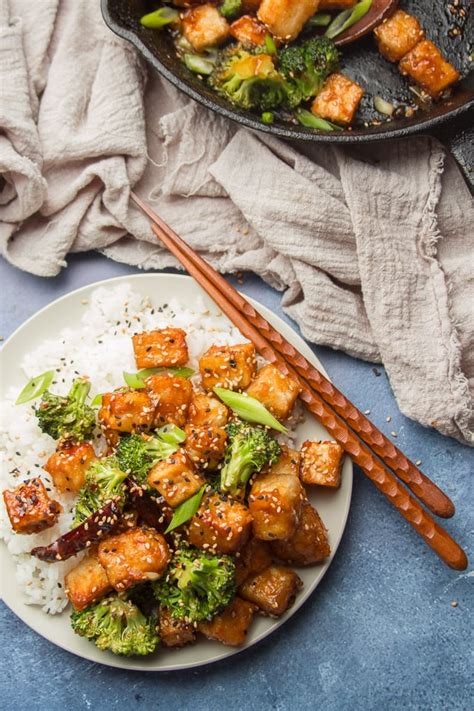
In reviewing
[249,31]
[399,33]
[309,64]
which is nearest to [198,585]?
[309,64]

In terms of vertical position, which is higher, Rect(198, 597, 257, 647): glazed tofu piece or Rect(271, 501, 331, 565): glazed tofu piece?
Rect(271, 501, 331, 565): glazed tofu piece

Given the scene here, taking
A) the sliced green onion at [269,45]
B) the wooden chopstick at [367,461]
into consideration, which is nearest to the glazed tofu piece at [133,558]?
the wooden chopstick at [367,461]

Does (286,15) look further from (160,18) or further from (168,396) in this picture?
(168,396)

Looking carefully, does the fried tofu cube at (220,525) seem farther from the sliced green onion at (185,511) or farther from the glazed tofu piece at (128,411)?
the glazed tofu piece at (128,411)

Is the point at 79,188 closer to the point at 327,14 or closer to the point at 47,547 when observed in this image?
the point at 327,14

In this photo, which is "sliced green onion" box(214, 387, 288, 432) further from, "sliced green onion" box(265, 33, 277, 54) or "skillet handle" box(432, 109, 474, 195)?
"sliced green onion" box(265, 33, 277, 54)

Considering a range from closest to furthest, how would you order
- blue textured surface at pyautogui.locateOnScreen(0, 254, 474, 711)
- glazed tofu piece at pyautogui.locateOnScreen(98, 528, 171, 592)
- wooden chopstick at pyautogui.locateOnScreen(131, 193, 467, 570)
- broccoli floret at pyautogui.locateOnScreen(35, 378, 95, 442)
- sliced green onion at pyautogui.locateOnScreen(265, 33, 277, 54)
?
1. glazed tofu piece at pyautogui.locateOnScreen(98, 528, 171, 592)
2. broccoli floret at pyautogui.locateOnScreen(35, 378, 95, 442)
3. wooden chopstick at pyautogui.locateOnScreen(131, 193, 467, 570)
4. blue textured surface at pyautogui.locateOnScreen(0, 254, 474, 711)
5. sliced green onion at pyautogui.locateOnScreen(265, 33, 277, 54)

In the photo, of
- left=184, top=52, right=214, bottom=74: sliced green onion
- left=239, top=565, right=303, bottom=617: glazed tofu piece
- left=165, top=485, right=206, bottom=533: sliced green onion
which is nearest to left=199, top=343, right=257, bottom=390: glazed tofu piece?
left=165, top=485, right=206, bottom=533: sliced green onion
